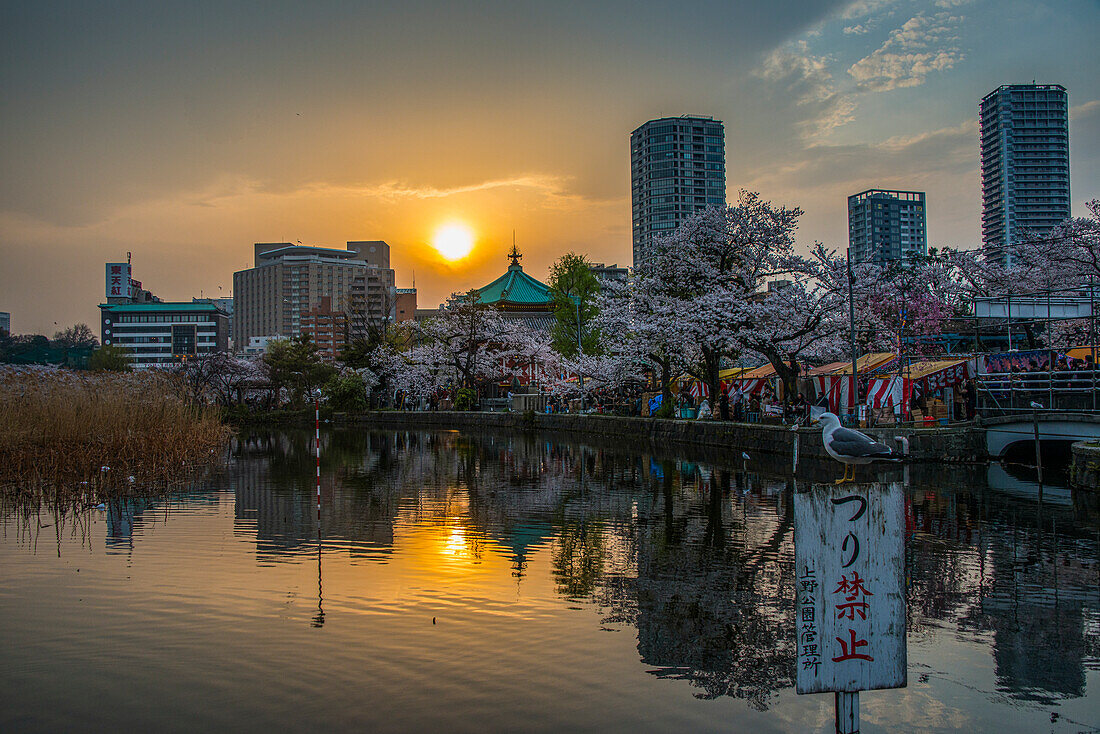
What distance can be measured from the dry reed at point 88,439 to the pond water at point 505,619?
6.09ft

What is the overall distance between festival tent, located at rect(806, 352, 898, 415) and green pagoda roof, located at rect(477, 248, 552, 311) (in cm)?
3387

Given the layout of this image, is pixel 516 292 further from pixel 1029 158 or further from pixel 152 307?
pixel 152 307

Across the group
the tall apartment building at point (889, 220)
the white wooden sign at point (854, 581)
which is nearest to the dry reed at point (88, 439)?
the white wooden sign at point (854, 581)

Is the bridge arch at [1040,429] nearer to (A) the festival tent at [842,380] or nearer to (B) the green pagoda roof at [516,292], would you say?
(A) the festival tent at [842,380]

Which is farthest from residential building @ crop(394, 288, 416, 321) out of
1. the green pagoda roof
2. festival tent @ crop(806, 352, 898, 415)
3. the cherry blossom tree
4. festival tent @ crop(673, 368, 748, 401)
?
festival tent @ crop(806, 352, 898, 415)

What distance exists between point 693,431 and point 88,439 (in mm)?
19404

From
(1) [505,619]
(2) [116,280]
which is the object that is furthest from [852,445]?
(2) [116,280]

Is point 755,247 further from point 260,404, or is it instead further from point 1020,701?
point 260,404

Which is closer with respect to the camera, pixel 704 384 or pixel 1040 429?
pixel 1040 429

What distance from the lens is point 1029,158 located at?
93188 mm

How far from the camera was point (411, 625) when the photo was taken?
265 inches

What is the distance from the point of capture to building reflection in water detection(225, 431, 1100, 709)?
6.06 meters

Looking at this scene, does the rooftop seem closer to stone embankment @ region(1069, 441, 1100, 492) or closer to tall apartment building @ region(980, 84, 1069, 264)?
tall apartment building @ region(980, 84, 1069, 264)

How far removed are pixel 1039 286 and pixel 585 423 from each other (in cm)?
2009
